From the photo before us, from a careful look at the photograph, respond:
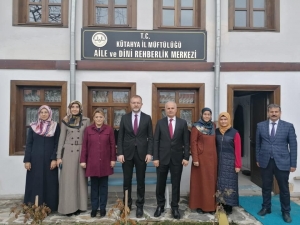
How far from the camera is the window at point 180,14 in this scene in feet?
19.2

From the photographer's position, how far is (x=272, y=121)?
4.54 meters

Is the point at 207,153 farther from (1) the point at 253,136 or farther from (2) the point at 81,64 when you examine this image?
(2) the point at 81,64

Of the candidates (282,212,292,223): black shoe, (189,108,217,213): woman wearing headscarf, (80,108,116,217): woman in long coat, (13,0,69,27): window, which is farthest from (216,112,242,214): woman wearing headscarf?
(13,0,69,27): window

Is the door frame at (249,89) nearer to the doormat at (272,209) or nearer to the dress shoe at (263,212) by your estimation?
the doormat at (272,209)

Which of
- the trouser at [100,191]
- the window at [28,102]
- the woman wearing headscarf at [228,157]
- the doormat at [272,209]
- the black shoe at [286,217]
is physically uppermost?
the window at [28,102]

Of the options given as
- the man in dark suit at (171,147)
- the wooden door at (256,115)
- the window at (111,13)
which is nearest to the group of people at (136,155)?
the man in dark suit at (171,147)

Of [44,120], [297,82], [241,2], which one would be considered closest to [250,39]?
[241,2]

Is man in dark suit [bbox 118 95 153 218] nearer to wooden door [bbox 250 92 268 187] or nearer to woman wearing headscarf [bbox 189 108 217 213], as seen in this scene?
woman wearing headscarf [bbox 189 108 217 213]

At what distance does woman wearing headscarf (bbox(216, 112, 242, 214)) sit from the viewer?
4531 millimetres

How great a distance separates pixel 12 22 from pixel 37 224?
4.31 meters

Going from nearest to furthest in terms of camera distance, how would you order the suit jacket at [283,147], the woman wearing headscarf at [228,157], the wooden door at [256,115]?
the suit jacket at [283,147] < the woman wearing headscarf at [228,157] < the wooden door at [256,115]

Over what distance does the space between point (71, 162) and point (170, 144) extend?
158 cm

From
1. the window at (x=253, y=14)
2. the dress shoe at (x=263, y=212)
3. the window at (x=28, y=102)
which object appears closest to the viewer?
the dress shoe at (x=263, y=212)

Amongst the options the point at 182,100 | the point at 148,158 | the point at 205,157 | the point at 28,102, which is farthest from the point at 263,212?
the point at 28,102
